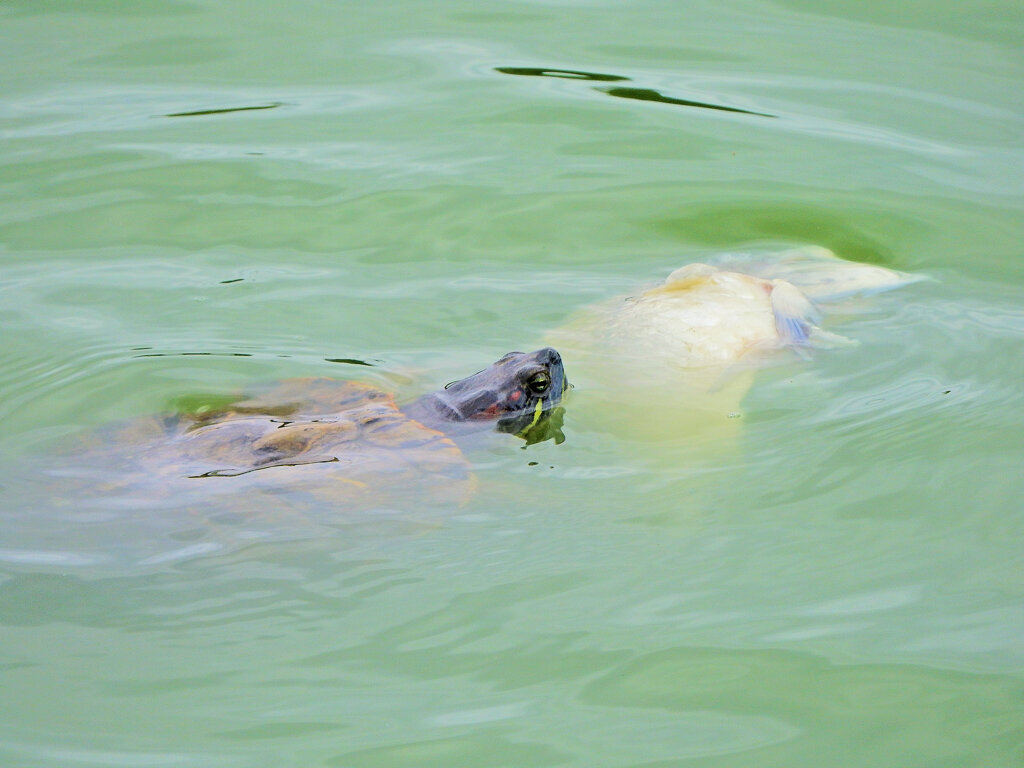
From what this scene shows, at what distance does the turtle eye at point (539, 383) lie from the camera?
363cm

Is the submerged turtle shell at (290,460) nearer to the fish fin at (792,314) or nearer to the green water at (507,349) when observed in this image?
the green water at (507,349)

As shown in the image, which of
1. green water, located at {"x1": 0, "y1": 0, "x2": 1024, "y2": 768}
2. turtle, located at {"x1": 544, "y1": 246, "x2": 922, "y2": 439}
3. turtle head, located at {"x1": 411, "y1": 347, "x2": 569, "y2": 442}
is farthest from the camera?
turtle, located at {"x1": 544, "y1": 246, "x2": 922, "y2": 439}

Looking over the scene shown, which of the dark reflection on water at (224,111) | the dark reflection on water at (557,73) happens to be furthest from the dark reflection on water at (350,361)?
the dark reflection on water at (557,73)

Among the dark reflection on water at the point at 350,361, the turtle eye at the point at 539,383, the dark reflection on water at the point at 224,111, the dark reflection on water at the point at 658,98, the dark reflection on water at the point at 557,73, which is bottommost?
the dark reflection on water at the point at 350,361

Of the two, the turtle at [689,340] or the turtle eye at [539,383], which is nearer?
the turtle eye at [539,383]

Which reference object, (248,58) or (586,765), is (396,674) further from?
(248,58)

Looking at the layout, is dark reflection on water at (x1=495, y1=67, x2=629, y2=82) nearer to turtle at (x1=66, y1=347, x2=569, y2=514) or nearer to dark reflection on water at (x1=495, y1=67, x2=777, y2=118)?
dark reflection on water at (x1=495, y1=67, x2=777, y2=118)

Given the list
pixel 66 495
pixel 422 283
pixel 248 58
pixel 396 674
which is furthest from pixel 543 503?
pixel 248 58

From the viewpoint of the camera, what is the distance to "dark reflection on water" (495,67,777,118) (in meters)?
6.12

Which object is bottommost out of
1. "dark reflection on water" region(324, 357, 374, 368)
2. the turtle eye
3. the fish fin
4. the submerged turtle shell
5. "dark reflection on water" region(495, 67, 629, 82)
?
the submerged turtle shell

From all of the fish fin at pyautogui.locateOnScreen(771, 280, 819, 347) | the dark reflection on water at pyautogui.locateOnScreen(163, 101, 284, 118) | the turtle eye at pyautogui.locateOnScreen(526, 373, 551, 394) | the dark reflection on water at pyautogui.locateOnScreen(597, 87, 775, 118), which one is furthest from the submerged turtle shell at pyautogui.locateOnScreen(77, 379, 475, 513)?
the dark reflection on water at pyautogui.locateOnScreen(597, 87, 775, 118)

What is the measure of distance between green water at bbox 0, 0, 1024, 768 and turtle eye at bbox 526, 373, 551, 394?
0.56ft

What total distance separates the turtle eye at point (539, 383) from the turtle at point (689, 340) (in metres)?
0.18

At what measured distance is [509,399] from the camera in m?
3.63
